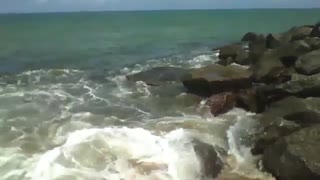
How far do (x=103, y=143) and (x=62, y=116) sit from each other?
3303 mm

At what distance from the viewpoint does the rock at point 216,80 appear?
14648mm

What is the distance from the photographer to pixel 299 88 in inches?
492

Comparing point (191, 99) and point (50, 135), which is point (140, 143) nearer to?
point (50, 135)

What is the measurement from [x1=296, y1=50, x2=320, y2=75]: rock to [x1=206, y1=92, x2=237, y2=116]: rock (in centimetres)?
307

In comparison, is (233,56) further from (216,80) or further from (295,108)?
(295,108)

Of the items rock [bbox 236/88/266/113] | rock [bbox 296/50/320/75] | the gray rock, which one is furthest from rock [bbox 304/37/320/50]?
the gray rock

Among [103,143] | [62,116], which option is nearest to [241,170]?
[103,143]

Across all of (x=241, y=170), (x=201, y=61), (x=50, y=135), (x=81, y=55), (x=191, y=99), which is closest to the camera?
(x=241, y=170)

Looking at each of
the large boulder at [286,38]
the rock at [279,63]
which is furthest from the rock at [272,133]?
the large boulder at [286,38]

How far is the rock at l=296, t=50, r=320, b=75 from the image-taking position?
14.5 m

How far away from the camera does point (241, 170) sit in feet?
30.0

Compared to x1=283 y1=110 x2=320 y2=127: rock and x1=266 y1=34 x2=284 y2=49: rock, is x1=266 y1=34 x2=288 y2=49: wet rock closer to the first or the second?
x1=266 y1=34 x2=284 y2=49: rock

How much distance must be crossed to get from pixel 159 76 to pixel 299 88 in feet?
25.3

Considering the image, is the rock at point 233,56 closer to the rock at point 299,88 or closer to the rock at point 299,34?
the rock at point 299,34
